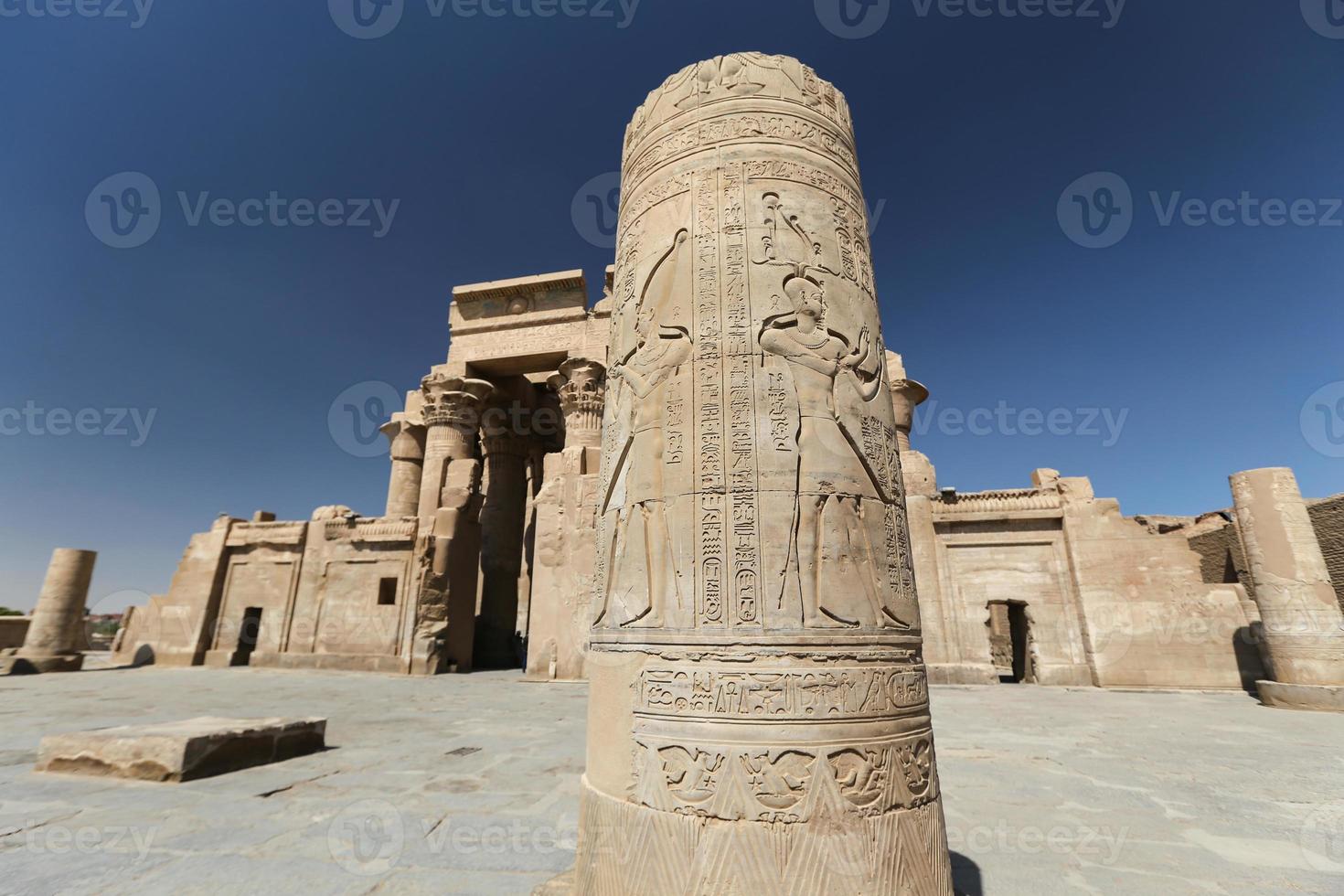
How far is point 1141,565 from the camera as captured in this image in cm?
1183

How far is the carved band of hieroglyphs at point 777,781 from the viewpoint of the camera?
7.47 feet

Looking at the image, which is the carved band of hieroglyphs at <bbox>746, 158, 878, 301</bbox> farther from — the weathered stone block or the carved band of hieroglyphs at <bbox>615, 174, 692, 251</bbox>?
the weathered stone block

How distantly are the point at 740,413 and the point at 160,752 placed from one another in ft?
16.2

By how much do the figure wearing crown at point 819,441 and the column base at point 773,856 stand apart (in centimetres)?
74

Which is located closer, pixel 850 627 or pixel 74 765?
pixel 850 627

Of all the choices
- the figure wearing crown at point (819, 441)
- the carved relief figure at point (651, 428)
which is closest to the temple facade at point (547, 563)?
the carved relief figure at point (651, 428)

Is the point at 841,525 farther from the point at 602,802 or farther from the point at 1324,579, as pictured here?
the point at 1324,579

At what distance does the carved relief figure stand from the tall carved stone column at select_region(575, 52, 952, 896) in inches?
0.4

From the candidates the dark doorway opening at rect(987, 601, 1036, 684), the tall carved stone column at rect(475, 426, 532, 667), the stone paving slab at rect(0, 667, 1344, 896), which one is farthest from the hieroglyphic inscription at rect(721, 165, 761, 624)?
the tall carved stone column at rect(475, 426, 532, 667)

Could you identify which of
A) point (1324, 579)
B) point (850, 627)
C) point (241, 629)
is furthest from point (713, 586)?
point (241, 629)

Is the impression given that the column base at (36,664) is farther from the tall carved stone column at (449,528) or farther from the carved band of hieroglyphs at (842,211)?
the carved band of hieroglyphs at (842,211)

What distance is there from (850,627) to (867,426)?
923mm

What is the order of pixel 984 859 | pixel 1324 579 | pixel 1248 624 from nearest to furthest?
pixel 984 859 → pixel 1324 579 → pixel 1248 624

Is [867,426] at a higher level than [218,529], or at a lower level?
lower
